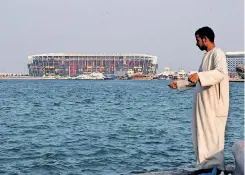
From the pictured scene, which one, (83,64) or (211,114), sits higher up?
(83,64)

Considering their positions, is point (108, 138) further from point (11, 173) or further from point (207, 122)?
point (207, 122)

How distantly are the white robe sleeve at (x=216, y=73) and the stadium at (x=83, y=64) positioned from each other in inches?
7027

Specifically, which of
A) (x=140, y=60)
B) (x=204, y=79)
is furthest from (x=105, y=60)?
(x=204, y=79)

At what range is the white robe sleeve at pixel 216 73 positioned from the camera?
173 inches

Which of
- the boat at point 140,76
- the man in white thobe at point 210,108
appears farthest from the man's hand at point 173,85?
the boat at point 140,76

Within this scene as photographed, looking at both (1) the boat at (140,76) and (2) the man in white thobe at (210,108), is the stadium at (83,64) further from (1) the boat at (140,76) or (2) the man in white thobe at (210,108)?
(2) the man in white thobe at (210,108)

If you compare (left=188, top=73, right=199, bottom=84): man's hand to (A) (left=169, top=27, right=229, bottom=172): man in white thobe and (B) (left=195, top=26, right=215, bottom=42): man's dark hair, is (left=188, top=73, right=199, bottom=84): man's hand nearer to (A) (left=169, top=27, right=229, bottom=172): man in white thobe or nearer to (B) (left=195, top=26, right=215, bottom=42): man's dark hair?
(A) (left=169, top=27, right=229, bottom=172): man in white thobe

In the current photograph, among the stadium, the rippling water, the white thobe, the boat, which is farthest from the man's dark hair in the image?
the stadium

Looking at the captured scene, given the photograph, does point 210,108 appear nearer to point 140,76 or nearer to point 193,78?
point 193,78

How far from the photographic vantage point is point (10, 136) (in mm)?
15719

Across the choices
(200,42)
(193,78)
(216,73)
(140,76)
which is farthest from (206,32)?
(140,76)

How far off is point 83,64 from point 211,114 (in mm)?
181376

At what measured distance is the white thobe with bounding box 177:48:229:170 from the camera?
462 cm

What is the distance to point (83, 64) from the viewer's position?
18512 cm
